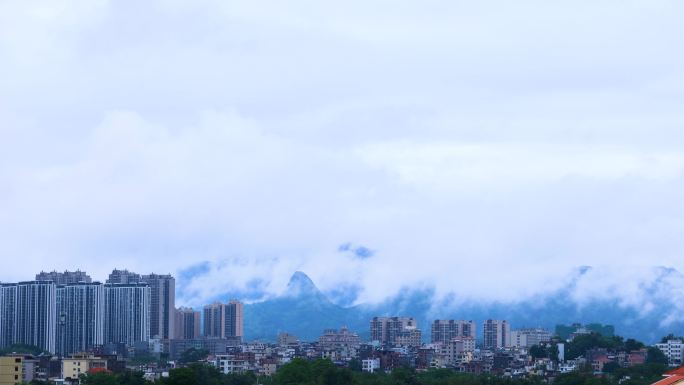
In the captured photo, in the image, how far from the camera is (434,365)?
57.8 metres

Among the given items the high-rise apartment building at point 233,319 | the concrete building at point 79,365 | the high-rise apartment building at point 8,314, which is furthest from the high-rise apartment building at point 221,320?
the concrete building at point 79,365

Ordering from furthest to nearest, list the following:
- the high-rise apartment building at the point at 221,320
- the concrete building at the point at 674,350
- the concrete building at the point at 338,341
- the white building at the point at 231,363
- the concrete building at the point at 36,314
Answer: the high-rise apartment building at the point at 221,320 < the concrete building at the point at 338,341 < the concrete building at the point at 36,314 < the concrete building at the point at 674,350 < the white building at the point at 231,363

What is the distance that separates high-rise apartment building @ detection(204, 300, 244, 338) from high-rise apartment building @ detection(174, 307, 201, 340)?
1034 millimetres

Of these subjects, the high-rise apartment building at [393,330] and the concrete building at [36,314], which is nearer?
the concrete building at [36,314]

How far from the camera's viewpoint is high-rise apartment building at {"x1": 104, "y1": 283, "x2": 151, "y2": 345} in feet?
235

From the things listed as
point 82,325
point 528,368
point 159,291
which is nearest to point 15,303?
point 82,325

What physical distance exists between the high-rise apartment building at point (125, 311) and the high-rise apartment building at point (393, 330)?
1324cm

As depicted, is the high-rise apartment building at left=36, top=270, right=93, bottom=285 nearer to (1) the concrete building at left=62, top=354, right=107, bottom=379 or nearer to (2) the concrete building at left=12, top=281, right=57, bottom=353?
(2) the concrete building at left=12, top=281, right=57, bottom=353

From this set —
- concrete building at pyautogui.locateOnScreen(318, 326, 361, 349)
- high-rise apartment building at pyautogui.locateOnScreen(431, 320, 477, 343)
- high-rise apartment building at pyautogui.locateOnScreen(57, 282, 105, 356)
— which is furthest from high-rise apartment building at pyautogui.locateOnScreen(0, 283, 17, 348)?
high-rise apartment building at pyautogui.locateOnScreen(431, 320, 477, 343)

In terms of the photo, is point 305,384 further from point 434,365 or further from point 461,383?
point 434,365

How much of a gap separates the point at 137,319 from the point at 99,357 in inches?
1056

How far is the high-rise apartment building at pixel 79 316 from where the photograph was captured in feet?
224

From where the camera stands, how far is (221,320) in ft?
275

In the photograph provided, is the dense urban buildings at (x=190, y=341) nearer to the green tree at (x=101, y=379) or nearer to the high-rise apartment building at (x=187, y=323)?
the high-rise apartment building at (x=187, y=323)
